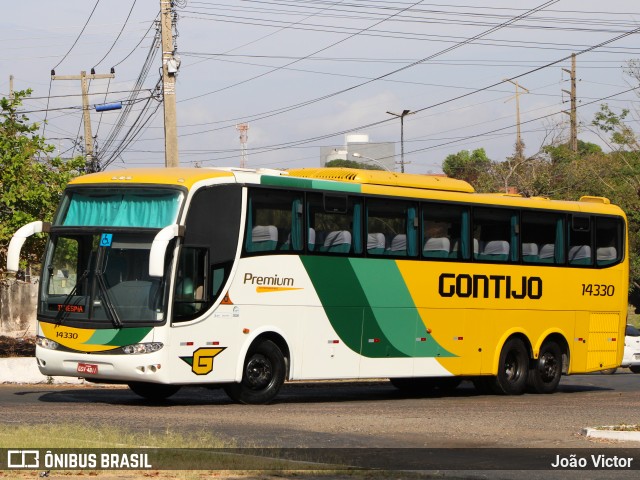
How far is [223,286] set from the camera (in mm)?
18203

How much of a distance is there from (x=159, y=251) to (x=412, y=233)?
5971mm

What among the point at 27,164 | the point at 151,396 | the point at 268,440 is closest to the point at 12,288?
the point at 27,164

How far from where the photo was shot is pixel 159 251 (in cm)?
1650

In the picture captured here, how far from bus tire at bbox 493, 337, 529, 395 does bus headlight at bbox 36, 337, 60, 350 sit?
8739mm

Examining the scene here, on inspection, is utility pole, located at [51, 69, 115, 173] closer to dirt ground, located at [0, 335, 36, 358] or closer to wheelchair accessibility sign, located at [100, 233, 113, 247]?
dirt ground, located at [0, 335, 36, 358]

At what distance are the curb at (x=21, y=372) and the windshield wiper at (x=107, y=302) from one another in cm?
765

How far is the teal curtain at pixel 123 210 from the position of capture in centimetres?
1781

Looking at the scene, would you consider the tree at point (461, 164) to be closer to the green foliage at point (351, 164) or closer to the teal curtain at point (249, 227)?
the green foliage at point (351, 164)

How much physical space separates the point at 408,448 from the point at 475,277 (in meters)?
9.53

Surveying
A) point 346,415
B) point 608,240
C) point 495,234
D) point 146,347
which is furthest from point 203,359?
point 608,240

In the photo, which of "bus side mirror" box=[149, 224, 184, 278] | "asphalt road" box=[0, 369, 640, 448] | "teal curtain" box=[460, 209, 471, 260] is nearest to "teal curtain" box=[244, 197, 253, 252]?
"bus side mirror" box=[149, 224, 184, 278]

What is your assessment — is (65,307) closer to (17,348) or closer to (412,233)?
(412,233)

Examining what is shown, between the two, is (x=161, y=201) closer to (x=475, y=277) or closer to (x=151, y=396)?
(x=151, y=396)

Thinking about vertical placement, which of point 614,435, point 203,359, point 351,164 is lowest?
point 614,435
